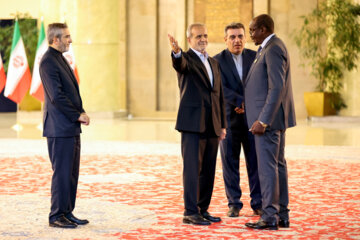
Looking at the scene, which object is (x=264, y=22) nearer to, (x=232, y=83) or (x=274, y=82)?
(x=274, y=82)

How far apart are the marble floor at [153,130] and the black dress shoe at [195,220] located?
25.2 feet

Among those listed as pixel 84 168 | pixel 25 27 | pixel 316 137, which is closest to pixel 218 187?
pixel 84 168

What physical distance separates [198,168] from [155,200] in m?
1.22

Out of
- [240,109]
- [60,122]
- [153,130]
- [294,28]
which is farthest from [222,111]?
[294,28]

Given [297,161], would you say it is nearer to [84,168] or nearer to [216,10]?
[84,168]

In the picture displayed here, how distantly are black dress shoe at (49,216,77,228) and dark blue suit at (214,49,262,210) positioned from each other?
56.8 inches

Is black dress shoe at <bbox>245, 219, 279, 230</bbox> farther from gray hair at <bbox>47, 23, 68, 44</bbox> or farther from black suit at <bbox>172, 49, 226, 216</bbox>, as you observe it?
gray hair at <bbox>47, 23, 68, 44</bbox>

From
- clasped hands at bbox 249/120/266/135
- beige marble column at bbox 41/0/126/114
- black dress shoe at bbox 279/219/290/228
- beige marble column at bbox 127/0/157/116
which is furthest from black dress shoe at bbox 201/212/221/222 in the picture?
beige marble column at bbox 127/0/157/116

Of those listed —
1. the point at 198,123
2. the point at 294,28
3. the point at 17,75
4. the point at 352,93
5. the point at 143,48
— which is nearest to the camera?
the point at 198,123

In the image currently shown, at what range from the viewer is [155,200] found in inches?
281

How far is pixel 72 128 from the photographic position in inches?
230

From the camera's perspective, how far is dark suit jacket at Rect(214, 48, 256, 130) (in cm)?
651

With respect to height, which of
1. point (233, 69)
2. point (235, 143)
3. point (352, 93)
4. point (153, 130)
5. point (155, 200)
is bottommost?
point (153, 130)

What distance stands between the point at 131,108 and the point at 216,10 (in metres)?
3.94
